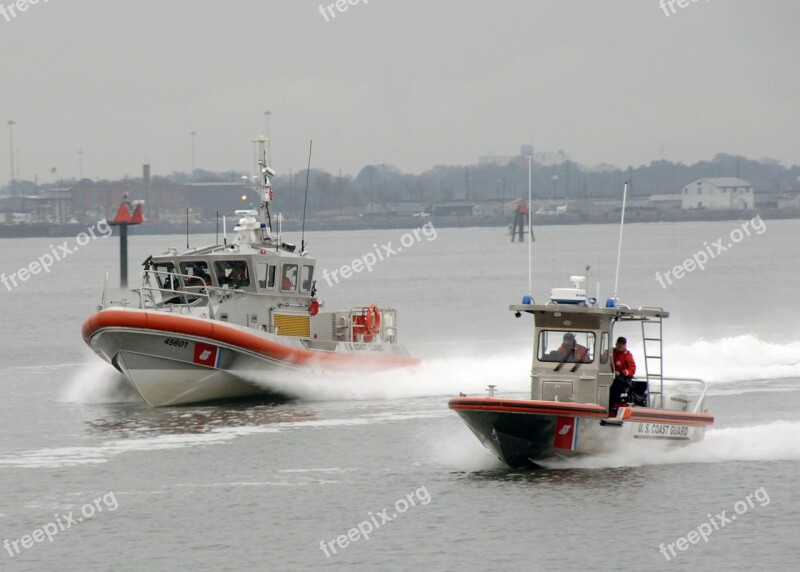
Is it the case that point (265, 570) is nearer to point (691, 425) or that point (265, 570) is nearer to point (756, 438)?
point (691, 425)

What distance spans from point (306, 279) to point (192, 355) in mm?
3952

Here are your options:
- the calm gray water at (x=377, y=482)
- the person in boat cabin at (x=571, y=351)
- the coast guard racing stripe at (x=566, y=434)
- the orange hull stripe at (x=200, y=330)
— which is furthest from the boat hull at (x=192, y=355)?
the coast guard racing stripe at (x=566, y=434)

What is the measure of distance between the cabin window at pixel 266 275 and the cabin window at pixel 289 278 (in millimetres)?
347

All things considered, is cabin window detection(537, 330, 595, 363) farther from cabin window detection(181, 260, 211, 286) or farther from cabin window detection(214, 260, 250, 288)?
cabin window detection(181, 260, 211, 286)

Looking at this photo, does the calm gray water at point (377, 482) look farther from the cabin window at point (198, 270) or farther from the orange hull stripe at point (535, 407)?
the cabin window at point (198, 270)

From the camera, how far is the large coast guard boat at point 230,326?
99.3ft

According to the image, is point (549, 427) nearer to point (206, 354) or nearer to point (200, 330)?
point (200, 330)

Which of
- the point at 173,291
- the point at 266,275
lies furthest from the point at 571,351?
the point at 266,275

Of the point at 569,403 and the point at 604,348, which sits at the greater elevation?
the point at 604,348

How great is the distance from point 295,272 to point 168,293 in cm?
303

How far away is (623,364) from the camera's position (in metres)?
22.6

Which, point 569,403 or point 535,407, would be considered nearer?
point 535,407

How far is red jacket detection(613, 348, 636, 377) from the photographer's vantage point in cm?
2256

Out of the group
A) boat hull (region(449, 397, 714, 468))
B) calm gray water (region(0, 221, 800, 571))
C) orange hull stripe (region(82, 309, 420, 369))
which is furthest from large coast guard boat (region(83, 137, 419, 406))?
boat hull (region(449, 397, 714, 468))
